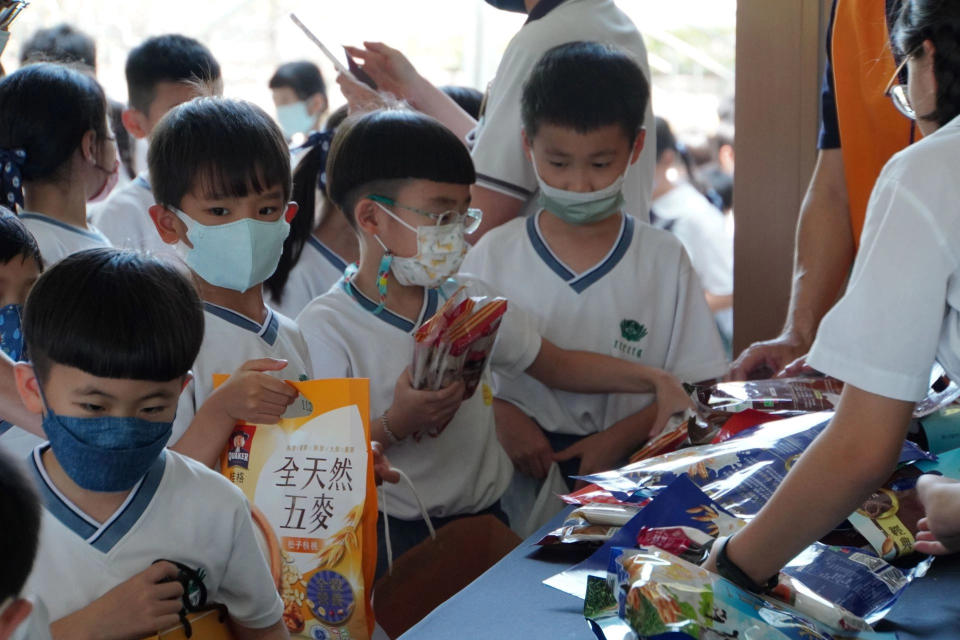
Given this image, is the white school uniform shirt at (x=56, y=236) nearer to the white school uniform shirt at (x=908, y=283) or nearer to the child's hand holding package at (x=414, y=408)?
the child's hand holding package at (x=414, y=408)

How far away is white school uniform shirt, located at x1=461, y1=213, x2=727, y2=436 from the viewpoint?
2629 millimetres

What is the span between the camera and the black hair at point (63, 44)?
435cm

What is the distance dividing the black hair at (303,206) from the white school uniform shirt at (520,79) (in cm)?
48

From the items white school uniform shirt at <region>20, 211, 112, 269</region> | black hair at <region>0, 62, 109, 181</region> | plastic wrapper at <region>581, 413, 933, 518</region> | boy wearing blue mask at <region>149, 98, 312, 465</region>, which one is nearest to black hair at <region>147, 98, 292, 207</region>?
boy wearing blue mask at <region>149, 98, 312, 465</region>

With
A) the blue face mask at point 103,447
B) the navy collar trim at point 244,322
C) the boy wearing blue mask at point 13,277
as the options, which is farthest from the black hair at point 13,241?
the blue face mask at point 103,447

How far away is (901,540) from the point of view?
156cm

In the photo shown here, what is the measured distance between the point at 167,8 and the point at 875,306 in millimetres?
8388

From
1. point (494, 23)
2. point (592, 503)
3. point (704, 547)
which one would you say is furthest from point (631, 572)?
point (494, 23)

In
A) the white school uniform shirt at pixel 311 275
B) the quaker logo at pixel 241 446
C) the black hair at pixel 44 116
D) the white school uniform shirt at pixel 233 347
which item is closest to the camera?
the quaker logo at pixel 241 446

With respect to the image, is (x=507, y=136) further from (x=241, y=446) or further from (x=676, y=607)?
(x=676, y=607)

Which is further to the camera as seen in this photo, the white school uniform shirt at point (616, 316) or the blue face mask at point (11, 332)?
the white school uniform shirt at point (616, 316)

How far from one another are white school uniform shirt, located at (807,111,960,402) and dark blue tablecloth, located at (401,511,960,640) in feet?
1.16

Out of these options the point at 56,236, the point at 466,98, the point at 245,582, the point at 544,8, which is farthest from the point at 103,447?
the point at 466,98

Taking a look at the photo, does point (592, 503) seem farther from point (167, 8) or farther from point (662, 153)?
point (167, 8)
